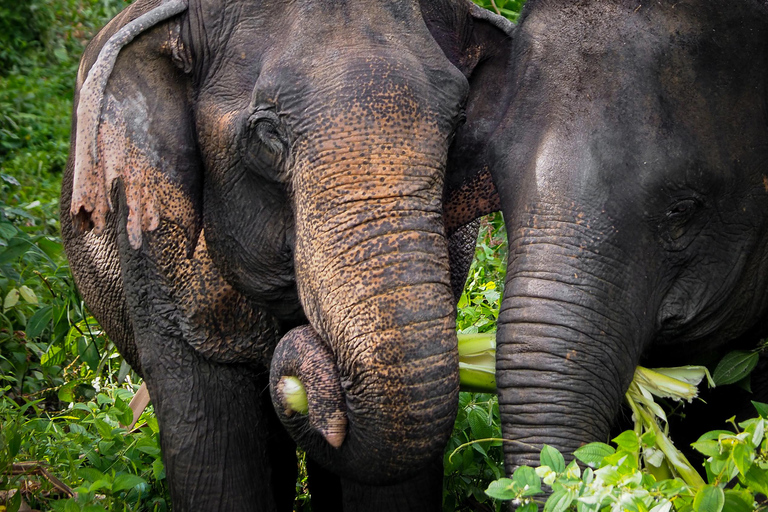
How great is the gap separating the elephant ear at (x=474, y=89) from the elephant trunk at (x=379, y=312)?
1.51 ft

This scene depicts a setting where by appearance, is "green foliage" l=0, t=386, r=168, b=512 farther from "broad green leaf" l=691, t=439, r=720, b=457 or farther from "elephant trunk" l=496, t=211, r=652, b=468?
"broad green leaf" l=691, t=439, r=720, b=457

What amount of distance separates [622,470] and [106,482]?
5.87 ft

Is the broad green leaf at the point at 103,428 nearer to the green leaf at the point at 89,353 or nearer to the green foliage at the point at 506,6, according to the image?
the green leaf at the point at 89,353

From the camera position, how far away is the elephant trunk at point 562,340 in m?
2.86

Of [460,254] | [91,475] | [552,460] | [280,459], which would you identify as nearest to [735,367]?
[460,254]

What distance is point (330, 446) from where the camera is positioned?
10.2 feet

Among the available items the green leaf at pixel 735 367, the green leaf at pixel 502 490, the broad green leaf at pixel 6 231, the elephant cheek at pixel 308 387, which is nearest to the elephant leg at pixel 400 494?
the elephant cheek at pixel 308 387

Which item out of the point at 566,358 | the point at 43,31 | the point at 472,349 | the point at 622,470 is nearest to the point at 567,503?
the point at 622,470

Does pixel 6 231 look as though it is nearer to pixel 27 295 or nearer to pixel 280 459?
pixel 27 295

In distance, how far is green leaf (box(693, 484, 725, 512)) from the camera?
2373 millimetres

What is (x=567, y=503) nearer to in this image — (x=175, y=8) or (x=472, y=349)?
(x=472, y=349)

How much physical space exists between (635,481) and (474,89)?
56.3 inches

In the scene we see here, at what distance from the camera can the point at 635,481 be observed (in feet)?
7.77

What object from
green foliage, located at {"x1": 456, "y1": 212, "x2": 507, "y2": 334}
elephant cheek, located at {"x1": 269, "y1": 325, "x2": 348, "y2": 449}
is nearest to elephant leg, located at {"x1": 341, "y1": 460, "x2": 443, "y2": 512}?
elephant cheek, located at {"x1": 269, "y1": 325, "x2": 348, "y2": 449}
